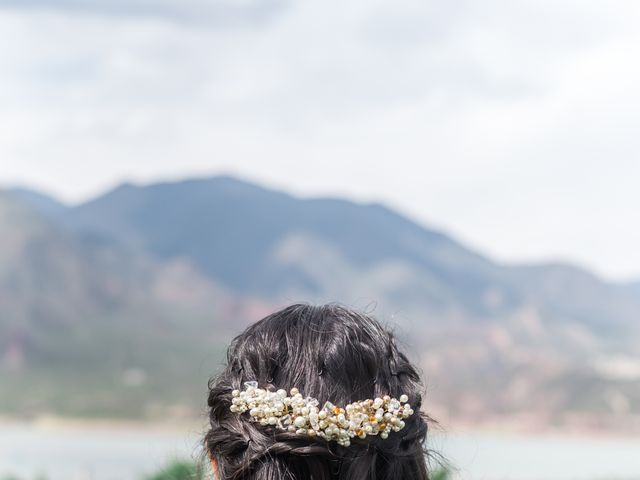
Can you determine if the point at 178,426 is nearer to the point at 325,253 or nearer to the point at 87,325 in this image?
the point at 87,325

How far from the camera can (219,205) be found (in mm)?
108062

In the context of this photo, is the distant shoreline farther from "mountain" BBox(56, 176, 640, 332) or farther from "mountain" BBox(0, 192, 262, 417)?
"mountain" BBox(56, 176, 640, 332)

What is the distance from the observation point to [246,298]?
255 ft

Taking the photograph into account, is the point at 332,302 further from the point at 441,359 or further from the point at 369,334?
the point at 441,359

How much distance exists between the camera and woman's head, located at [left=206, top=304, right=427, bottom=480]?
1159mm

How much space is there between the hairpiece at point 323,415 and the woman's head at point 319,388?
0.01 metres

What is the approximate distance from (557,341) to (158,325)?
100 feet

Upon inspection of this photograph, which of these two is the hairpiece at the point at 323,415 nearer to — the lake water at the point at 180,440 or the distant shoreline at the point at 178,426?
the lake water at the point at 180,440

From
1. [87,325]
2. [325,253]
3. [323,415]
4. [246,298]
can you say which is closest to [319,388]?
[323,415]

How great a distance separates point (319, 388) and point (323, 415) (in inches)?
1.5

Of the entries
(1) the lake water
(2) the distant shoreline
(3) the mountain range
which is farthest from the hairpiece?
(2) the distant shoreline

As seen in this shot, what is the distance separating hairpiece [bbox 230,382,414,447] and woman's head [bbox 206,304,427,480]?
0.05 feet

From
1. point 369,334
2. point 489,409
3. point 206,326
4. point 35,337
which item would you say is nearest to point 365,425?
point 369,334

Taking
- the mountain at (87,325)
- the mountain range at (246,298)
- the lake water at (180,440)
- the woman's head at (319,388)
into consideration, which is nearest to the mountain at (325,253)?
the mountain range at (246,298)
